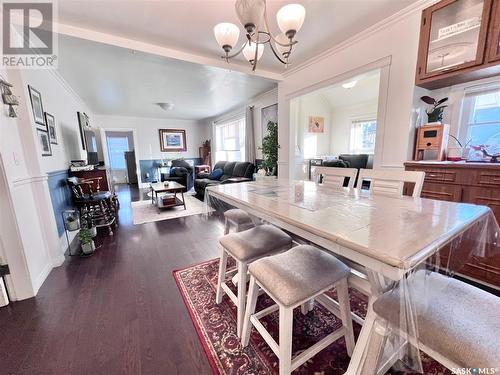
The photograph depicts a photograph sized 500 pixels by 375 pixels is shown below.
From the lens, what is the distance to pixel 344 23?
2178mm

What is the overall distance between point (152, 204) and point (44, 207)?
266 centimetres

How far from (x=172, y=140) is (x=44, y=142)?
215 inches

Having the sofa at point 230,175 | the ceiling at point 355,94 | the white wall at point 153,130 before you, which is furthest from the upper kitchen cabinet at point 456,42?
the white wall at point 153,130

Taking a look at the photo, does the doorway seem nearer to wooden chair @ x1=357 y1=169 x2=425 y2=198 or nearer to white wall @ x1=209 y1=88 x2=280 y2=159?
white wall @ x1=209 y1=88 x2=280 y2=159

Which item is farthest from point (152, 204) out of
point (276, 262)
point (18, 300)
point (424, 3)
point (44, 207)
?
point (424, 3)

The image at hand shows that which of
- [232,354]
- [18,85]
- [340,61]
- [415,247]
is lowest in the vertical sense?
[232,354]

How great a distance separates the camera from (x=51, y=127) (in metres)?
2.72

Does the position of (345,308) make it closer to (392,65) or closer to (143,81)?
(392,65)

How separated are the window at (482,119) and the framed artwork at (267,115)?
295 cm

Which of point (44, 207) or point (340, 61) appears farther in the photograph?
point (340, 61)

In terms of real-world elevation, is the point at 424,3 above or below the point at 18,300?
→ above

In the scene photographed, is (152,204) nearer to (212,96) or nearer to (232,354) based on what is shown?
(212,96)

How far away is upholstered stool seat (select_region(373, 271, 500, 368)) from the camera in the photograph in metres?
0.62

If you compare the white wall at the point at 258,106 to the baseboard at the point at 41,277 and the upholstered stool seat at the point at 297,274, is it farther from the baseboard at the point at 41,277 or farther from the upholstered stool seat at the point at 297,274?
the baseboard at the point at 41,277
